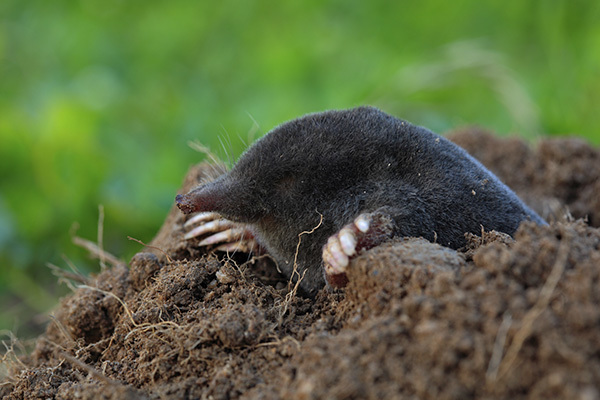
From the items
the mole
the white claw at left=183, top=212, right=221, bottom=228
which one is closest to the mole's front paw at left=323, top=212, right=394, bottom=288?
the mole

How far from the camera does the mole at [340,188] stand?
5.93ft

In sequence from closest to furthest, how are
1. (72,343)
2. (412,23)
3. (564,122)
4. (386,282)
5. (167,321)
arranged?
(386,282) → (167,321) → (72,343) → (564,122) → (412,23)

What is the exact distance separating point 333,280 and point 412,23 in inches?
160

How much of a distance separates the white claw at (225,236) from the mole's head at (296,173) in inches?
4.6

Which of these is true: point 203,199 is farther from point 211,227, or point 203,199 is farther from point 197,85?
point 197,85

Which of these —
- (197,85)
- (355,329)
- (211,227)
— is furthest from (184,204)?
(197,85)

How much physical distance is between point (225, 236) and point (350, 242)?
0.62 m

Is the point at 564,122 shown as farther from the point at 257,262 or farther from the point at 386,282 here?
the point at 386,282

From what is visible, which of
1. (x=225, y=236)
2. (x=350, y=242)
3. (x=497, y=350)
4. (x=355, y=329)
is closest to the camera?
(x=497, y=350)

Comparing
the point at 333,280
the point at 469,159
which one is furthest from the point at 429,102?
the point at 333,280

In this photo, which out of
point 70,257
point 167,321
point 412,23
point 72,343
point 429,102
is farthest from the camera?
point 412,23

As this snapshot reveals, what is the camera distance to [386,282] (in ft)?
4.50

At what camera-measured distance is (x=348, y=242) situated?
1519 millimetres

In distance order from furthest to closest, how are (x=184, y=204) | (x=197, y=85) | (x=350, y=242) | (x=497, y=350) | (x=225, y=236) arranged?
(x=197, y=85), (x=225, y=236), (x=184, y=204), (x=350, y=242), (x=497, y=350)
